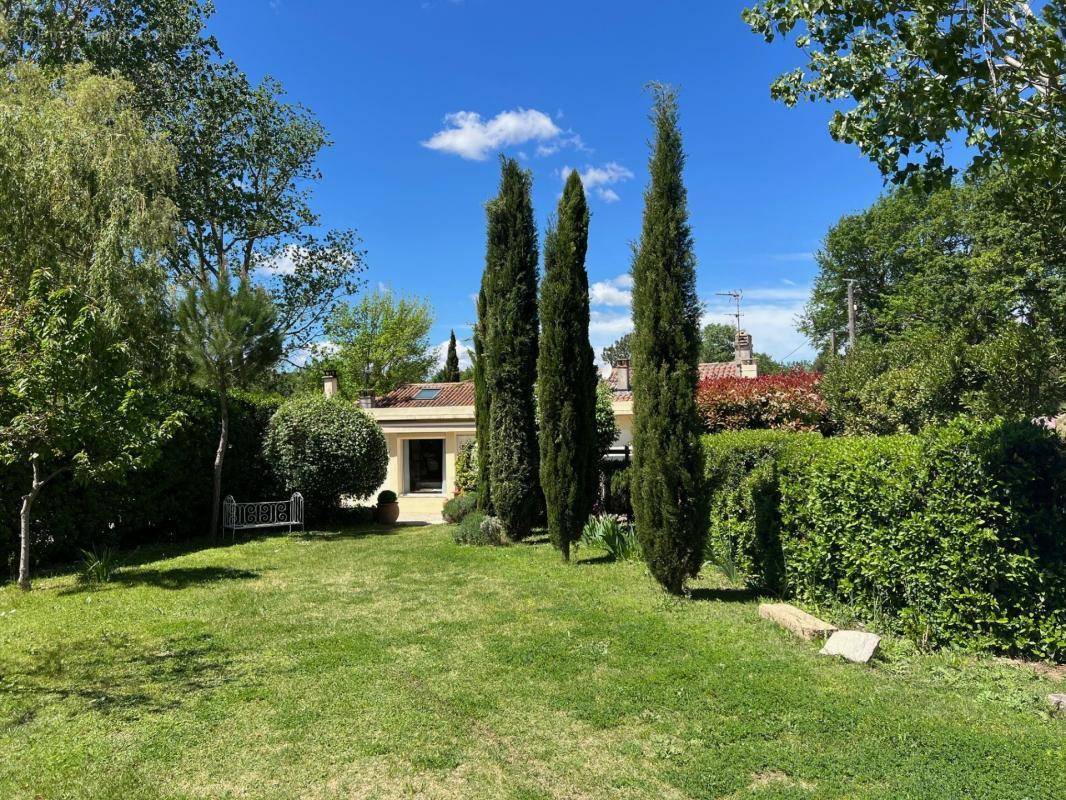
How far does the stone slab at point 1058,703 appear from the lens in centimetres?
387

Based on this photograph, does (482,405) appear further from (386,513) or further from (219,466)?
(219,466)

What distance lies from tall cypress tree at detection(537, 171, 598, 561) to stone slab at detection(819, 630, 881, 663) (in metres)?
4.55

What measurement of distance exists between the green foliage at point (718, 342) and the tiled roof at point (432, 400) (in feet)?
174

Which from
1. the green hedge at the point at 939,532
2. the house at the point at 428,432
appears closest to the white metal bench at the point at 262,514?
the house at the point at 428,432

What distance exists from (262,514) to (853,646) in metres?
11.7

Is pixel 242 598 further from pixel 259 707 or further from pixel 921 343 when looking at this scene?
pixel 921 343

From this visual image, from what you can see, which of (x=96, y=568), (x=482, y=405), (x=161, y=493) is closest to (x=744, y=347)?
(x=482, y=405)

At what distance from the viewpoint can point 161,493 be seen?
11.7 metres

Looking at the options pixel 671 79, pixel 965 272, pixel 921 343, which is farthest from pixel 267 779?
pixel 965 272

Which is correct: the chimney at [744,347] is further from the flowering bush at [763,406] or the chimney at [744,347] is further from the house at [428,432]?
the flowering bush at [763,406]

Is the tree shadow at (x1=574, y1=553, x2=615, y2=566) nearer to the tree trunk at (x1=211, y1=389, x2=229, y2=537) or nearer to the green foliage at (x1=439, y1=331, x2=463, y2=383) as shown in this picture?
the tree trunk at (x1=211, y1=389, x2=229, y2=537)

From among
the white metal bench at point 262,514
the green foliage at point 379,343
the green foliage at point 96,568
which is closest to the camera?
the green foliage at point 96,568

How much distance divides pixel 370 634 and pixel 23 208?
33.2ft

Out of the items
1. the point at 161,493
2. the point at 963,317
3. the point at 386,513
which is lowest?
the point at 386,513
